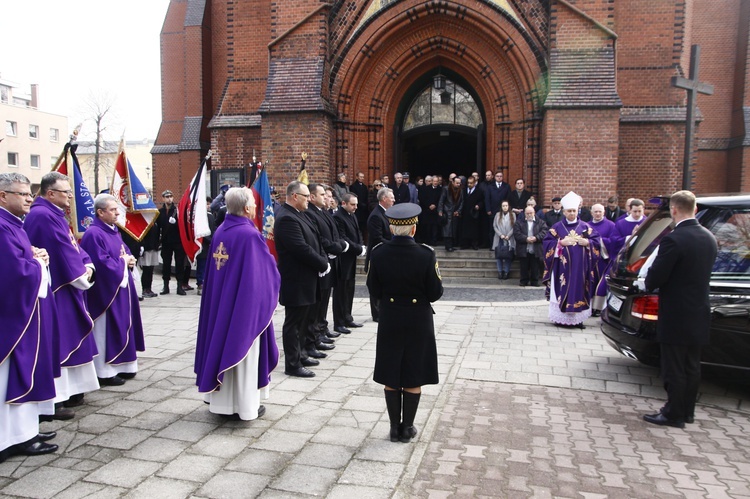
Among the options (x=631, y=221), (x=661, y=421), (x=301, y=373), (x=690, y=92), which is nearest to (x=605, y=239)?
(x=631, y=221)

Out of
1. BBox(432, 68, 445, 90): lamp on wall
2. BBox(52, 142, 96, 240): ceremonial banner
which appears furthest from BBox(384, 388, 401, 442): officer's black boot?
BBox(432, 68, 445, 90): lamp on wall

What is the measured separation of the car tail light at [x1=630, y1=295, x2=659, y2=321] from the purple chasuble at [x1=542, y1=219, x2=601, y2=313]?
8.81ft

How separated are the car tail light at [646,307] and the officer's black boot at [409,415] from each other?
2.50m

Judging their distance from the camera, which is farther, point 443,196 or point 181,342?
point 443,196

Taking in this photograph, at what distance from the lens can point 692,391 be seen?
4.59m

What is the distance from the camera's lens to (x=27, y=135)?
51344mm

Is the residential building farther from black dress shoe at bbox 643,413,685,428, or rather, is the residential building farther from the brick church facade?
black dress shoe at bbox 643,413,685,428

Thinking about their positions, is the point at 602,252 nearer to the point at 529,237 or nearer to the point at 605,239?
the point at 605,239

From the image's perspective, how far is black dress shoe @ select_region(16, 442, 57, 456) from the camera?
3867 mm

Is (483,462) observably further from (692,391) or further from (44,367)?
(44,367)

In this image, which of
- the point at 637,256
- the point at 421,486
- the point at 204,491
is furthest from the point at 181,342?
the point at 637,256

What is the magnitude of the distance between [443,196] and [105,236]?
361 inches

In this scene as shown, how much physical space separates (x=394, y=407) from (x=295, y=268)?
214 cm

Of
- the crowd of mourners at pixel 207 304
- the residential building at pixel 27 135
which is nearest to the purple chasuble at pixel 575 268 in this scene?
the crowd of mourners at pixel 207 304
